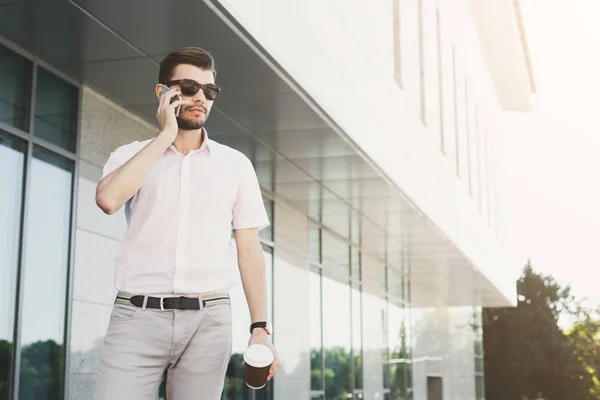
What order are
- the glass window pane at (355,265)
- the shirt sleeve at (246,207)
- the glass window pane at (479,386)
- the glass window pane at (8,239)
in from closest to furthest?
the shirt sleeve at (246,207) → the glass window pane at (8,239) → the glass window pane at (355,265) → the glass window pane at (479,386)

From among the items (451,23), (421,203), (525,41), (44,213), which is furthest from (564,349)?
(44,213)

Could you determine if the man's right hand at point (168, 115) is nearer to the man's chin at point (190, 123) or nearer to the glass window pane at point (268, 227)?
the man's chin at point (190, 123)

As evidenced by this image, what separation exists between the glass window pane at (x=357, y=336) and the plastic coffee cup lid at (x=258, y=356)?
15.4 metres

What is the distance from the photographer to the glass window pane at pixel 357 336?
1875cm

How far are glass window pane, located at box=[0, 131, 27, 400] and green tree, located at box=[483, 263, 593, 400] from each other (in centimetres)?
5324

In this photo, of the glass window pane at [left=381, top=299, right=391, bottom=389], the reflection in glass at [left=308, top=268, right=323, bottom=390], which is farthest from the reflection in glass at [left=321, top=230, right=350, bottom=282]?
the glass window pane at [left=381, top=299, right=391, bottom=389]

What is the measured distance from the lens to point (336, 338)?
17.2m

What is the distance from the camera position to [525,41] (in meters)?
29.3

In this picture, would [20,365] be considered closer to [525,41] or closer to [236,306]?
[236,306]

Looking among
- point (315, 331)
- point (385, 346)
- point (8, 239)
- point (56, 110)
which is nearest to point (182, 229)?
point (8, 239)

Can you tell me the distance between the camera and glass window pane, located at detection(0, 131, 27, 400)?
7203 millimetres

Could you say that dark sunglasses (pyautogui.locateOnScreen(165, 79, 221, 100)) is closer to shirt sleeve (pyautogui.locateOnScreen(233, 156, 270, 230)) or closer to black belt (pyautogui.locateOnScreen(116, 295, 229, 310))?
shirt sleeve (pyautogui.locateOnScreen(233, 156, 270, 230))

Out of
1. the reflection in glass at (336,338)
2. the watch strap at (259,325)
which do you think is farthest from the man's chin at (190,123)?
the reflection in glass at (336,338)

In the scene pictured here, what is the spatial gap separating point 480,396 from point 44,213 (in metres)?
32.0
